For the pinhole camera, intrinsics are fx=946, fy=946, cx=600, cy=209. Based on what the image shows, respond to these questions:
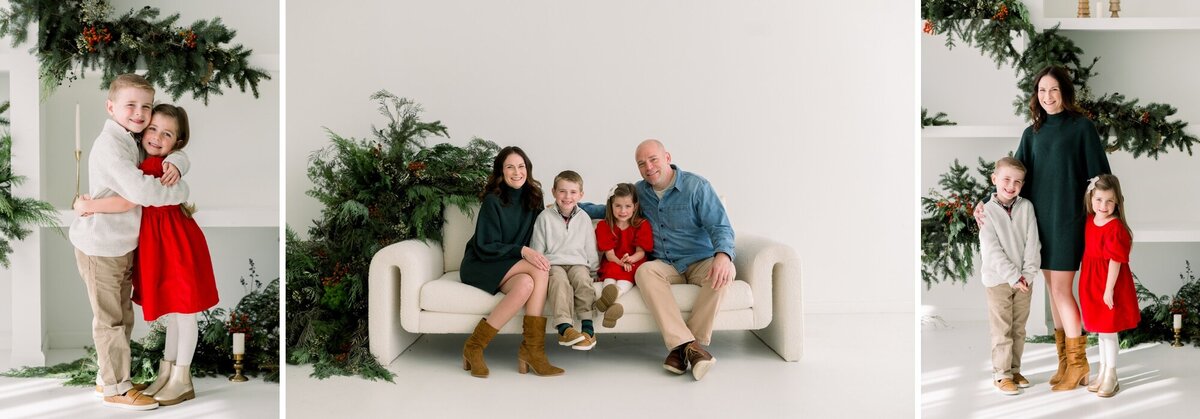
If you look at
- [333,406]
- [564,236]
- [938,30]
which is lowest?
[333,406]

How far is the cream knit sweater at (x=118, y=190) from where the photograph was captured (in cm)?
347

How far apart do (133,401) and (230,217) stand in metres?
0.91

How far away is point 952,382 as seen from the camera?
362cm

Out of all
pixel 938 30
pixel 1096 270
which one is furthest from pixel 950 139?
pixel 1096 270

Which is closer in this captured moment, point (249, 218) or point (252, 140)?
point (249, 218)

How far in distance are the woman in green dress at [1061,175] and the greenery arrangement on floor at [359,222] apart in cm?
251

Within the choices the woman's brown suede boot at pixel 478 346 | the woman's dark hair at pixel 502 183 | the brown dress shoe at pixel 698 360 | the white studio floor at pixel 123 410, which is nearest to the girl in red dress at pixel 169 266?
the white studio floor at pixel 123 410

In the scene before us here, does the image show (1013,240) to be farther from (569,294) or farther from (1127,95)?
(569,294)

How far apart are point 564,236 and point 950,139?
5.91 ft

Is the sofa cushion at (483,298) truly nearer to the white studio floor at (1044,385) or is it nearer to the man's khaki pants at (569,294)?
the man's khaki pants at (569,294)

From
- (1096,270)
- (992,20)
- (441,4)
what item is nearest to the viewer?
(1096,270)

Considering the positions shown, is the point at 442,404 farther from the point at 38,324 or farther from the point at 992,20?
the point at 992,20

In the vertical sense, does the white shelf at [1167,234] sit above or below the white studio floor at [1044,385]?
above

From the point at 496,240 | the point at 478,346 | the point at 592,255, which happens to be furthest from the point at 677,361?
the point at 496,240
